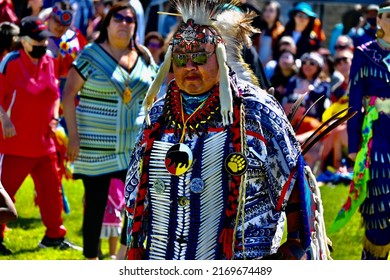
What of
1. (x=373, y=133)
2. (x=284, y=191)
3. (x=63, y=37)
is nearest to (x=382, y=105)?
(x=373, y=133)

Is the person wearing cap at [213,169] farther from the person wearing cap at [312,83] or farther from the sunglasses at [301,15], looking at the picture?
the sunglasses at [301,15]

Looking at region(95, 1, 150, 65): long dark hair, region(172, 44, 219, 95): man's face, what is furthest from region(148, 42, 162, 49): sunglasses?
region(172, 44, 219, 95): man's face

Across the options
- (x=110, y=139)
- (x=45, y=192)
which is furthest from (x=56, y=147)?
(x=110, y=139)

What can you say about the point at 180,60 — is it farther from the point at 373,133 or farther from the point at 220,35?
the point at 373,133

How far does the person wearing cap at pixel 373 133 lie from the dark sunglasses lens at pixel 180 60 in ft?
9.11

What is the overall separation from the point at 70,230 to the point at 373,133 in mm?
3176

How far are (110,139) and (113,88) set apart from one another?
0.37 metres

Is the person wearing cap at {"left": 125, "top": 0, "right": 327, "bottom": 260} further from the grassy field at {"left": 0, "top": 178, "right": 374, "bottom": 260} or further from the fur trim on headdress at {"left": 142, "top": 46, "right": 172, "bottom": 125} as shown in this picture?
the grassy field at {"left": 0, "top": 178, "right": 374, "bottom": 260}

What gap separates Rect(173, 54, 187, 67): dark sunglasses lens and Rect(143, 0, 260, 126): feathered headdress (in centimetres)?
5

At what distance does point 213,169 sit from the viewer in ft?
16.1

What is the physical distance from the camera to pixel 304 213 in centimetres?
482

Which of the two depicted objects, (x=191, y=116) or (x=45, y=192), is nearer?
(x=191, y=116)

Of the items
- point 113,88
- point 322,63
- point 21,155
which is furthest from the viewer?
point 322,63

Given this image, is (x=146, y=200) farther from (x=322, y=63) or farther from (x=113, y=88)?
(x=322, y=63)
